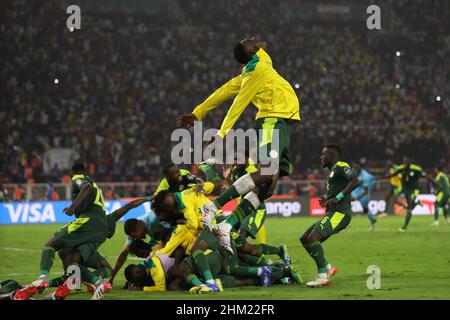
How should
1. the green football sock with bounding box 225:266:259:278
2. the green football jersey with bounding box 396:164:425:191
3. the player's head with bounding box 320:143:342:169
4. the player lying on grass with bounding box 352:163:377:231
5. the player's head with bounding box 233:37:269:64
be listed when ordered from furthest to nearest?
the player lying on grass with bounding box 352:163:377:231
the green football jersey with bounding box 396:164:425:191
the player's head with bounding box 320:143:342:169
the green football sock with bounding box 225:266:259:278
the player's head with bounding box 233:37:269:64

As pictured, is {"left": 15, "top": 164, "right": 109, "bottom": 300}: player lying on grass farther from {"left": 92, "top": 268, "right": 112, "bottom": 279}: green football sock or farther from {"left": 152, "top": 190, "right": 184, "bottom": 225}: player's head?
{"left": 152, "top": 190, "right": 184, "bottom": 225}: player's head

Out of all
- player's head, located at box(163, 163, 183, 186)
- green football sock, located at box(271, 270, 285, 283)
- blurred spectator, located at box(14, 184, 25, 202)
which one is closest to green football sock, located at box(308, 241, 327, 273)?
green football sock, located at box(271, 270, 285, 283)

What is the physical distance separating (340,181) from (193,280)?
3.62 metres

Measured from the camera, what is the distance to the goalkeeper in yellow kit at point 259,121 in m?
11.3

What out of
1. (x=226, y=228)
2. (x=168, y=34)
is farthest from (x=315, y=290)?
(x=168, y=34)

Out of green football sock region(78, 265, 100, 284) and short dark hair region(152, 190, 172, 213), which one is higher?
short dark hair region(152, 190, 172, 213)

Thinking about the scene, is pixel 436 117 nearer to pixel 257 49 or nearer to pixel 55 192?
pixel 55 192

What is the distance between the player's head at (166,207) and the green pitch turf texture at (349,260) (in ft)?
3.62

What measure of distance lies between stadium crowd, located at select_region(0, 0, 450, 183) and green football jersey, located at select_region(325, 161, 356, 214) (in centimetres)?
2151

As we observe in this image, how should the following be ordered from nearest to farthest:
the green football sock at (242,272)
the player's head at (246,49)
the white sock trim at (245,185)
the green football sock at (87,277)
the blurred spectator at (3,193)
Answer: the white sock trim at (245,185), the player's head at (246,49), the green football sock at (87,277), the green football sock at (242,272), the blurred spectator at (3,193)

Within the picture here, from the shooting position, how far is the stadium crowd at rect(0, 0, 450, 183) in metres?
37.0

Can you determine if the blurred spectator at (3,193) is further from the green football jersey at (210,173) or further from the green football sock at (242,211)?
the green football sock at (242,211)

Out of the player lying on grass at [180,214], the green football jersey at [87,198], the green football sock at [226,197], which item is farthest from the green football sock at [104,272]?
the green football sock at [226,197]
